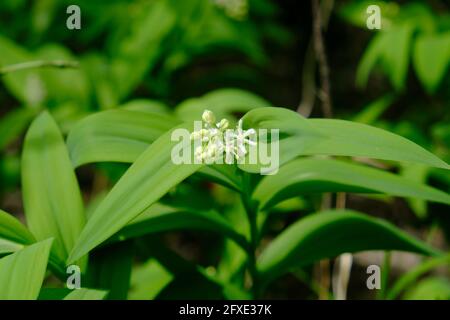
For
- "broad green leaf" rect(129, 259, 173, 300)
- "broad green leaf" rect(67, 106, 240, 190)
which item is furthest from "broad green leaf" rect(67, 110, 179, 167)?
"broad green leaf" rect(129, 259, 173, 300)

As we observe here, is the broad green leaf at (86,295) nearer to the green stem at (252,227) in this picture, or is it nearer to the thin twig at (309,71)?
the green stem at (252,227)

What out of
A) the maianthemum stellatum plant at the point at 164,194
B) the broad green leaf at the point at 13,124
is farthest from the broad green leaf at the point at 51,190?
the broad green leaf at the point at 13,124

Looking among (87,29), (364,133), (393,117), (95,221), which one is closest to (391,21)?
(393,117)

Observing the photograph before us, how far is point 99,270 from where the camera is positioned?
707 millimetres

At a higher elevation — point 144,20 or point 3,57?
point 144,20

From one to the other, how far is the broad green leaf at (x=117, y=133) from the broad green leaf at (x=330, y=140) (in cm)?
13

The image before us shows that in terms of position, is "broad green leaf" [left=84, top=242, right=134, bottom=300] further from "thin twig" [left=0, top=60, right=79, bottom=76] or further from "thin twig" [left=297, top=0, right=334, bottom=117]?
"thin twig" [left=297, top=0, right=334, bottom=117]

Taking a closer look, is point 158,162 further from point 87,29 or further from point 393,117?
point 393,117

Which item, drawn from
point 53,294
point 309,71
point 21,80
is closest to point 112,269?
point 53,294

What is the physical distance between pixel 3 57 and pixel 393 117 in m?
1.19

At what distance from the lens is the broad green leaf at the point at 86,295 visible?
1.98 ft

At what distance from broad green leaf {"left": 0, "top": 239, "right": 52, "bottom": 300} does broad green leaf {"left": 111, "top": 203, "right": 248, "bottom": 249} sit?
115 mm

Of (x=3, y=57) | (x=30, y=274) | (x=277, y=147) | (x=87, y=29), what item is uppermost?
(x=87, y=29)

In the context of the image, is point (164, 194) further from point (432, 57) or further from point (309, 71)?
point (309, 71)
